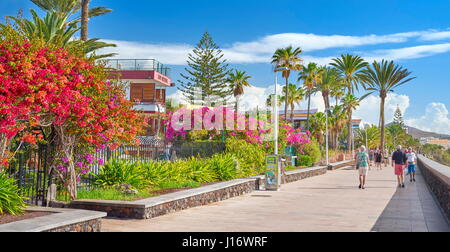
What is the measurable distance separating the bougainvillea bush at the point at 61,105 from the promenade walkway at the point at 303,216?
7.58 feet

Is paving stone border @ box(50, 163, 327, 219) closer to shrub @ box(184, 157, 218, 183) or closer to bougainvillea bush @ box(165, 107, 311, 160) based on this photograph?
shrub @ box(184, 157, 218, 183)

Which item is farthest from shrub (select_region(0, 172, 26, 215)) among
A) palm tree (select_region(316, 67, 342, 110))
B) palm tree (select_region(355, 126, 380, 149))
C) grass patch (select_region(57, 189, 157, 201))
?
palm tree (select_region(355, 126, 380, 149))

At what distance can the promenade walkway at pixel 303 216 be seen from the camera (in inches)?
348

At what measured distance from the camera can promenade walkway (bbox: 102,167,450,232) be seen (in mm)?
8844

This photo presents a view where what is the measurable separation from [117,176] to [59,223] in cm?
510

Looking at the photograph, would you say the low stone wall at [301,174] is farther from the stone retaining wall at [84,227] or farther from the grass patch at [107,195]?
the stone retaining wall at [84,227]

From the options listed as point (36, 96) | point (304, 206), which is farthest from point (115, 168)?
point (304, 206)

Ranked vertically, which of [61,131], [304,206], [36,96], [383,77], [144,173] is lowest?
[304,206]

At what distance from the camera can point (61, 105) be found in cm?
906

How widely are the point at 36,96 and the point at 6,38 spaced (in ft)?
5.10

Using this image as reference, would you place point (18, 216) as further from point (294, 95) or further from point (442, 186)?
point (294, 95)
